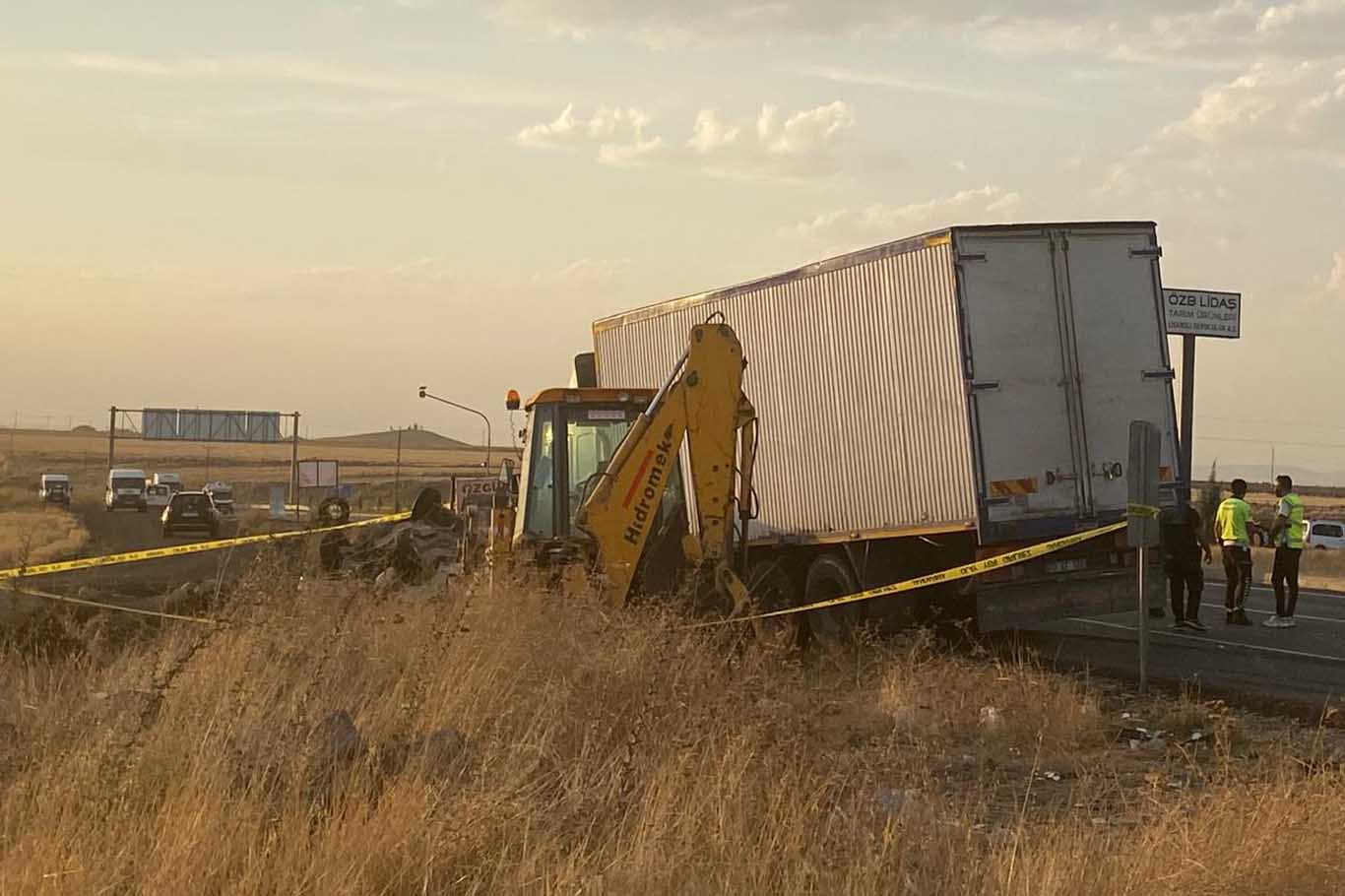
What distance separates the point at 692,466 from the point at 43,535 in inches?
1471

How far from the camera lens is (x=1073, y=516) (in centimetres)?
1394

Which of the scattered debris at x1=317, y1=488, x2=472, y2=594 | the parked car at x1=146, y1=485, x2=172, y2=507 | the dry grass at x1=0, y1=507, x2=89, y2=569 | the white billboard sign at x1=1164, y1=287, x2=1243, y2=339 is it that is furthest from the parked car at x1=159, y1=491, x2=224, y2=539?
the white billboard sign at x1=1164, y1=287, x2=1243, y2=339

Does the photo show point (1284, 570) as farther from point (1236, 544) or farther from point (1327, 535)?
point (1327, 535)

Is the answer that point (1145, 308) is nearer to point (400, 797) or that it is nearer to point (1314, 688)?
point (1314, 688)

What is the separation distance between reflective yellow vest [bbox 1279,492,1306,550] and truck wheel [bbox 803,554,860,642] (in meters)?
6.06

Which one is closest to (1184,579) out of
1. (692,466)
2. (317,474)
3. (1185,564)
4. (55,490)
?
(1185,564)

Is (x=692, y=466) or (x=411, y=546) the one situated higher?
(x=692, y=466)

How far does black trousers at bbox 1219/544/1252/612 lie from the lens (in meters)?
19.0

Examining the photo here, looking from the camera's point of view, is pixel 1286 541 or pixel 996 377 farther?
pixel 1286 541

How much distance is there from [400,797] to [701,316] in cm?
1198

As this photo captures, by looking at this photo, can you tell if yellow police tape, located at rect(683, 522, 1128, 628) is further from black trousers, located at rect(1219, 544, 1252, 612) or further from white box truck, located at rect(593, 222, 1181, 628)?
black trousers, located at rect(1219, 544, 1252, 612)

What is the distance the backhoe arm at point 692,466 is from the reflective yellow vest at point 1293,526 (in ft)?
25.8

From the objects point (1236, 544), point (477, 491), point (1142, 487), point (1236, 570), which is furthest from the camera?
point (1236, 570)

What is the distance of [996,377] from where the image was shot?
543 inches
